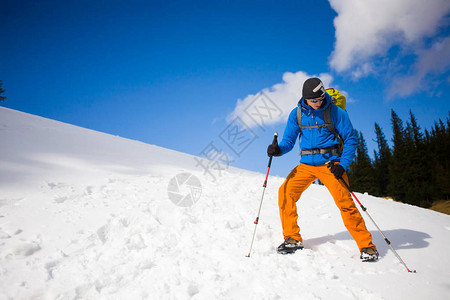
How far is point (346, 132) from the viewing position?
3818 millimetres

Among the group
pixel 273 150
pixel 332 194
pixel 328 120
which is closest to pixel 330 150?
pixel 328 120

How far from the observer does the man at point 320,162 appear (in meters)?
3.62

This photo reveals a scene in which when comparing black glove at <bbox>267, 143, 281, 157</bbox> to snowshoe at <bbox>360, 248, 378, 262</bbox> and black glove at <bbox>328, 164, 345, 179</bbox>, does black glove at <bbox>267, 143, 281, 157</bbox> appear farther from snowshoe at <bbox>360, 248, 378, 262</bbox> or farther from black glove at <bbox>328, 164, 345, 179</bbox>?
snowshoe at <bbox>360, 248, 378, 262</bbox>

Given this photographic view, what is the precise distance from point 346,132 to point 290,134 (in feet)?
3.01

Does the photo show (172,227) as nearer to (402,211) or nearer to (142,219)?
(142,219)

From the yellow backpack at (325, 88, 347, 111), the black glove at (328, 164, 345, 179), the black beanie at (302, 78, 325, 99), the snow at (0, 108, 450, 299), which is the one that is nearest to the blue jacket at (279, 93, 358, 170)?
the black glove at (328, 164, 345, 179)

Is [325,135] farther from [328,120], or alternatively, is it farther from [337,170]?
[337,170]

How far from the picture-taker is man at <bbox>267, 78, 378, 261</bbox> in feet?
11.9

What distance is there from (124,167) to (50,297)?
6408mm

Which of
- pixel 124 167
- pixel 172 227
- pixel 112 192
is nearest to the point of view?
pixel 172 227

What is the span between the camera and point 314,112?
3969mm

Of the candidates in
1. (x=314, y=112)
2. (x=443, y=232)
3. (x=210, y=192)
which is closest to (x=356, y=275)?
(x=314, y=112)

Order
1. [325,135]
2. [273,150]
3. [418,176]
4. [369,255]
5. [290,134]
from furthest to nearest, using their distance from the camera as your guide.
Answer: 1. [418,176]
2. [290,134]
3. [273,150]
4. [325,135]
5. [369,255]

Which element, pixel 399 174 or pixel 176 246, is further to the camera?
pixel 399 174
